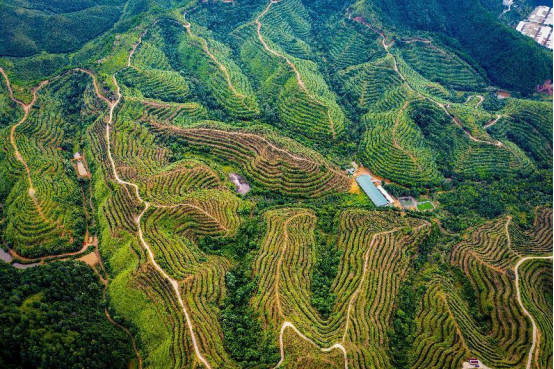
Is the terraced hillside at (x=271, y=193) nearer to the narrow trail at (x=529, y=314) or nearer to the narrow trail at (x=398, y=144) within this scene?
the narrow trail at (x=529, y=314)

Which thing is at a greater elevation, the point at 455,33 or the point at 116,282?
the point at 455,33

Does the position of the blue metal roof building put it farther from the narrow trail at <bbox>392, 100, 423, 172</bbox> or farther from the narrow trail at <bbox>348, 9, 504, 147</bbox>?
the narrow trail at <bbox>348, 9, 504, 147</bbox>

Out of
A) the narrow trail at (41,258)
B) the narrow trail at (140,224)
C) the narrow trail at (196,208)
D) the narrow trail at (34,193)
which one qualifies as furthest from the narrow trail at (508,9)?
the narrow trail at (41,258)

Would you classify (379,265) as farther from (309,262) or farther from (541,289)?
(541,289)

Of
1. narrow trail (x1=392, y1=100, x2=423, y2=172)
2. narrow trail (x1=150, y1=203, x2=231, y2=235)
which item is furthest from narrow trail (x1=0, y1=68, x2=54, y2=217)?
narrow trail (x1=392, y1=100, x2=423, y2=172)

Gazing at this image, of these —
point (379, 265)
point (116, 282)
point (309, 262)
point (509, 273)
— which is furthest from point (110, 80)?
point (509, 273)
